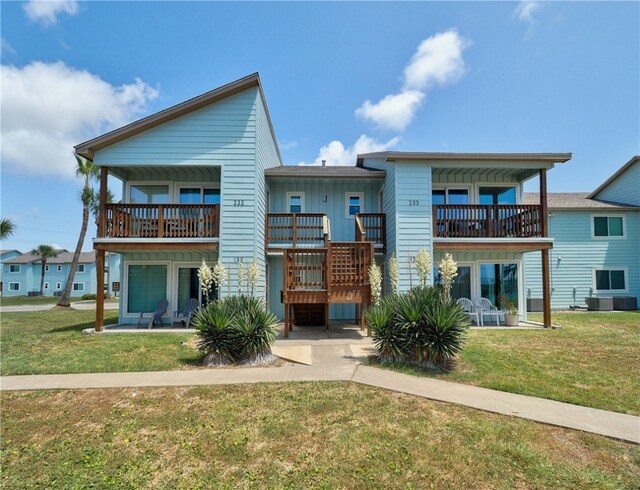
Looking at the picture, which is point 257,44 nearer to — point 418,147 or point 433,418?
point 418,147

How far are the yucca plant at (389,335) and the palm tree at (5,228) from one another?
123 ft

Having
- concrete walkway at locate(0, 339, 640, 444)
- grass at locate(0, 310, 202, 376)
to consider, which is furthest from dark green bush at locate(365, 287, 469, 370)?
grass at locate(0, 310, 202, 376)

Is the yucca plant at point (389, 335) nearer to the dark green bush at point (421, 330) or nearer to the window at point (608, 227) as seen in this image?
the dark green bush at point (421, 330)

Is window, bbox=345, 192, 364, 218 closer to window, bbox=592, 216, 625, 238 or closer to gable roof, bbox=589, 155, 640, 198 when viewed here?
window, bbox=592, 216, 625, 238

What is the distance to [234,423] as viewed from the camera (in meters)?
4.41

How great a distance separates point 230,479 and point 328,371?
3.47 m

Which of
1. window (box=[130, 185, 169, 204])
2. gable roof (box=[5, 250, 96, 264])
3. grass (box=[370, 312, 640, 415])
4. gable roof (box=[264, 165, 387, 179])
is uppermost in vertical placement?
gable roof (box=[264, 165, 387, 179])

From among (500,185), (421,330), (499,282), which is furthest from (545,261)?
(421,330)

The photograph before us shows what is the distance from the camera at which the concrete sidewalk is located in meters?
4.45

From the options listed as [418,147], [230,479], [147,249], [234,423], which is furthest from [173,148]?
[230,479]

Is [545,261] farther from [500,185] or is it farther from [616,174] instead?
[616,174]

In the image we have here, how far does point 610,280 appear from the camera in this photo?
1775 centimetres

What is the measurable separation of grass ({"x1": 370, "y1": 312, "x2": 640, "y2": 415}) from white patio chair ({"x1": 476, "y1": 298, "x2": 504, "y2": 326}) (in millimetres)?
1680

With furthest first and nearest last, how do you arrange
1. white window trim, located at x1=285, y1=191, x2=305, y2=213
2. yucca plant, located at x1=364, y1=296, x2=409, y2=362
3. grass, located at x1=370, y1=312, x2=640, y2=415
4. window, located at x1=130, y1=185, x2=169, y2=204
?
white window trim, located at x1=285, y1=191, x2=305, y2=213
window, located at x1=130, y1=185, x2=169, y2=204
yucca plant, located at x1=364, y1=296, x2=409, y2=362
grass, located at x1=370, y1=312, x2=640, y2=415
